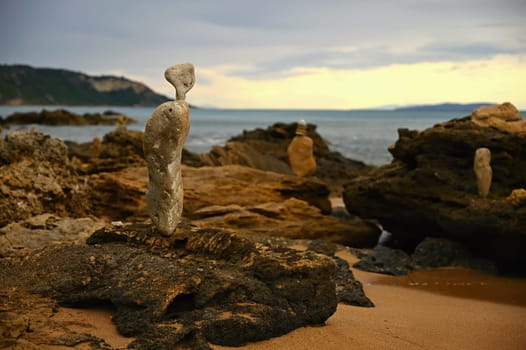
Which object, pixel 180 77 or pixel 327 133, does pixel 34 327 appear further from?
pixel 327 133

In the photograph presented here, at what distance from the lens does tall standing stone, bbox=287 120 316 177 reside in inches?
637

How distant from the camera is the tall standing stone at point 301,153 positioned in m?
16.2

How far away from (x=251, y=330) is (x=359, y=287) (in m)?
2.85

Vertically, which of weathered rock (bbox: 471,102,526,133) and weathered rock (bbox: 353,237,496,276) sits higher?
weathered rock (bbox: 471,102,526,133)

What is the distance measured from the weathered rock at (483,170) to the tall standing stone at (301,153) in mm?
6632

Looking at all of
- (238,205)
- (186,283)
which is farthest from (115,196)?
(186,283)

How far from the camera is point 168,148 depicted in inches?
208

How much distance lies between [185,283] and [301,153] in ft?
38.8

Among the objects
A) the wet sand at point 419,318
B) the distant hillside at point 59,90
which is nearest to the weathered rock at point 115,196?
the wet sand at point 419,318

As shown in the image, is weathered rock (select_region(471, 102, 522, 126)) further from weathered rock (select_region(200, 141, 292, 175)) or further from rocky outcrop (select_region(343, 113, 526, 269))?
weathered rock (select_region(200, 141, 292, 175))

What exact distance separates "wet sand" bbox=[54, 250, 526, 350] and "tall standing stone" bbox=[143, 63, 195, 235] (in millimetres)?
1097

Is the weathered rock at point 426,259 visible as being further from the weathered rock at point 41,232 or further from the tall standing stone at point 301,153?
the tall standing stone at point 301,153

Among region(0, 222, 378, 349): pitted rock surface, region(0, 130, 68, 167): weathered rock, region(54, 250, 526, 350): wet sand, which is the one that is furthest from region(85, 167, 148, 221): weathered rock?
region(0, 222, 378, 349): pitted rock surface

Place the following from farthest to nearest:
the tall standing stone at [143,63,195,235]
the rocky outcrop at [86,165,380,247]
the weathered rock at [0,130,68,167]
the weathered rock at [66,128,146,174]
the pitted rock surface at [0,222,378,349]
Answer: the weathered rock at [66,128,146,174]
the rocky outcrop at [86,165,380,247]
the weathered rock at [0,130,68,167]
the tall standing stone at [143,63,195,235]
the pitted rock surface at [0,222,378,349]
